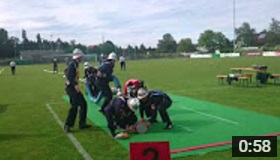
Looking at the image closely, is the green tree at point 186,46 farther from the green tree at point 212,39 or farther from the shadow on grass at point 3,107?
the shadow on grass at point 3,107

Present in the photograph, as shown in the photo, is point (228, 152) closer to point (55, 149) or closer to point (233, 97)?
point (55, 149)

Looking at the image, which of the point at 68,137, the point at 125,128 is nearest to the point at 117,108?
the point at 125,128

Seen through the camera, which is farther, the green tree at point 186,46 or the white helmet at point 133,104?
the green tree at point 186,46

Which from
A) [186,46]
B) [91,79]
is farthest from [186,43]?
[91,79]

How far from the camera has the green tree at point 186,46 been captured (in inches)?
5965

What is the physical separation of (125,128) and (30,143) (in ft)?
7.54

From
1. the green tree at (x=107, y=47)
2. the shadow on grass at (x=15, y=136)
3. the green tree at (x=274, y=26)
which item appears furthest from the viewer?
the green tree at (x=274, y=26)

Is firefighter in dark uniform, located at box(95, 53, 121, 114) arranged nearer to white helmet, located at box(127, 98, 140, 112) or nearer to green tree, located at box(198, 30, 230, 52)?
white helmet, located at box(127, 98, 140, 112)

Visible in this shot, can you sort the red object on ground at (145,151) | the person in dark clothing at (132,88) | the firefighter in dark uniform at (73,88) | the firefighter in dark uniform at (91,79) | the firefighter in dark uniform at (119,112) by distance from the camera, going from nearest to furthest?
the red object on ground at (145,151) < the firefighter in dark uniform at (119,112) < the firefighter in dark uniform at (73,88) < the person in dark clothing at (132,88) < the firefighter in dark uniform at (91,79)

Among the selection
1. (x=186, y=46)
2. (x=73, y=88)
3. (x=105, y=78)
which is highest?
(x=186, y=46)

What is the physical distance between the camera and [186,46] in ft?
497

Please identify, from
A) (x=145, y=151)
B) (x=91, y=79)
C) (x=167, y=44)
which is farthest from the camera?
(x=167, y=44)
